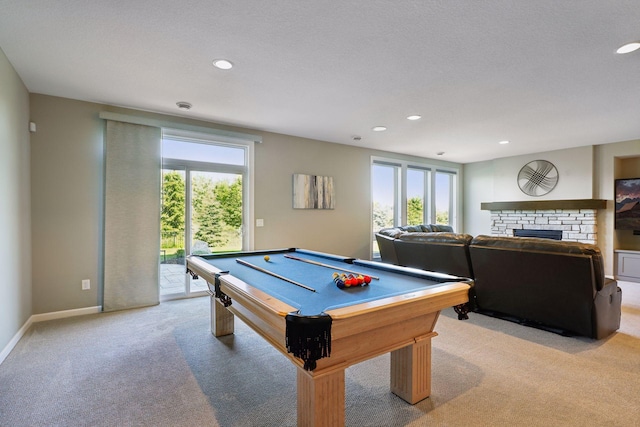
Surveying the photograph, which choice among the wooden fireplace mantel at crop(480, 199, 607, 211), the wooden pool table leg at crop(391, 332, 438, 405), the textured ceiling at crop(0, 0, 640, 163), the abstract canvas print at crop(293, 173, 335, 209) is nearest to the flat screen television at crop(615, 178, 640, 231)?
the wooden fireplace mantel at crop(480, 199, 607, 211)

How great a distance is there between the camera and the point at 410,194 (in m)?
6.94

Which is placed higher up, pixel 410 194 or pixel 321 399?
pixel 410 194

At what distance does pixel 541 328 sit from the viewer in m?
3.12

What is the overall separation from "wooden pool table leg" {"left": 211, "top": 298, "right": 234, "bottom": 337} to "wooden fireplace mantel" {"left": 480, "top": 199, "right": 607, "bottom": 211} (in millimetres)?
6177

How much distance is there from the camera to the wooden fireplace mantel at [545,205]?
555cm

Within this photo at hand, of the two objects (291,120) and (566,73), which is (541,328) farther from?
(291,120)

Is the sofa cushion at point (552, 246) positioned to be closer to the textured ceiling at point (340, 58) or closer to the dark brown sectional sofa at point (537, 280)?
the dark brown sectional sofa at point (537, 280)

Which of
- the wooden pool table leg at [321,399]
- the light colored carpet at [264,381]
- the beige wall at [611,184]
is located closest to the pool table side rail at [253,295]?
the wooden pool table leg at [321,399]

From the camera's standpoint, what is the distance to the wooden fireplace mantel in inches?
219

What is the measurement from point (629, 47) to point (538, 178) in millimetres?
4651

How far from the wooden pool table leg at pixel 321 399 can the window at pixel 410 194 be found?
15.5ft

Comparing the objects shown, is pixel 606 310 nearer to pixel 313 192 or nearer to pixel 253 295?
pixel 253 295

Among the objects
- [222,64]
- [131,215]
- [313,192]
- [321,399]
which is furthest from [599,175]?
[131,215]

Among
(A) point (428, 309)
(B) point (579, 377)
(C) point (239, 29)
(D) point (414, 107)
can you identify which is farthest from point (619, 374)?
(C) point (239, 29)
